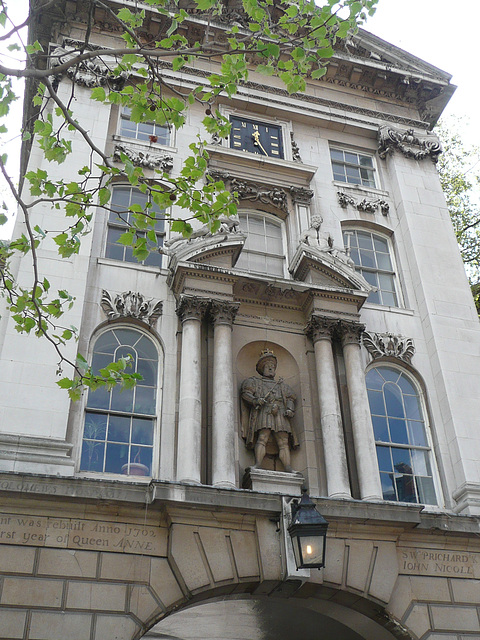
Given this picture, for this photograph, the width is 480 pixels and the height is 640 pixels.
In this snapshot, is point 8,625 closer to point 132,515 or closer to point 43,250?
point 132,515

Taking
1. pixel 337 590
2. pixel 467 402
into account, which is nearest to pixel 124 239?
pixel 337 590

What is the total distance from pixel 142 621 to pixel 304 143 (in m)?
13.1

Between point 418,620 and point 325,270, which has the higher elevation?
point 325,270

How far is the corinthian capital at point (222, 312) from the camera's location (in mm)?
14523

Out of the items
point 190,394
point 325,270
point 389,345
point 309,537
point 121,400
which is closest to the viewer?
point 309,537

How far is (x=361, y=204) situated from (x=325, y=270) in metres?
3.57

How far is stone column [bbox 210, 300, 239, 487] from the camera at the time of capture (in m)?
12.7

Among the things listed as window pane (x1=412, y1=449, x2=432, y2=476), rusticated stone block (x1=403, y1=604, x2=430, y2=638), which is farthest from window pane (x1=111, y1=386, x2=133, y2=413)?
rusticated stone block (x1=403, y1=604, x2=430, y2=638)

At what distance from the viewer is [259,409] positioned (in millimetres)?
13953

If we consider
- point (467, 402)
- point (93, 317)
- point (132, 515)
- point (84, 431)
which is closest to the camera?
point (132, 515)

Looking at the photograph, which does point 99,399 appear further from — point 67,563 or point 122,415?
point 67,563

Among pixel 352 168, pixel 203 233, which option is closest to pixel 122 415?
pixel 203 233

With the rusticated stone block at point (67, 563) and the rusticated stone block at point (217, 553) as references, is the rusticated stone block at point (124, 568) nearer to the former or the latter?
the rusticated stone block at point (67, 563)

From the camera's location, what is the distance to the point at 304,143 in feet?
64.7
